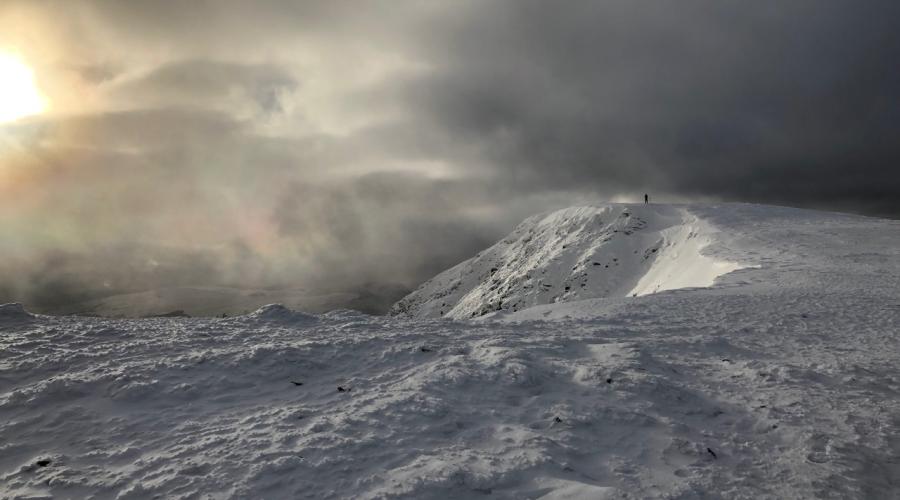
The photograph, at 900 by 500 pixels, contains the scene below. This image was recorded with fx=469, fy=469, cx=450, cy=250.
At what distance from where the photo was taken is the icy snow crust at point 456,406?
6.69 m

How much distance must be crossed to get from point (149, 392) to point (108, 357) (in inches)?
110

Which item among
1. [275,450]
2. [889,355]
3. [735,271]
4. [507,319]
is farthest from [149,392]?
[735,271]

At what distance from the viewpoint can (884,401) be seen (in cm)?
898

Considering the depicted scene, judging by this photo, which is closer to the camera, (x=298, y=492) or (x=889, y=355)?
(x=298, y=492)

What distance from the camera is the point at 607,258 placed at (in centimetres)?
6694

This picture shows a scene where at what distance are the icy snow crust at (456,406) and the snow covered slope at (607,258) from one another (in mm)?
15625

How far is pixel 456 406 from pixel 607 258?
62.3m

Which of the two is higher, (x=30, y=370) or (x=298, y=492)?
(x=30, y=370)

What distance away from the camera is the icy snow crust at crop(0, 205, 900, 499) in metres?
6.69

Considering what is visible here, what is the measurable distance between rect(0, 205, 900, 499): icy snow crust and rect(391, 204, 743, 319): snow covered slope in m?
15.6

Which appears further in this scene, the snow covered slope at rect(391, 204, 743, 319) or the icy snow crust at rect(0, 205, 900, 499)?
the snow covered slope at rect(391, 204, 743, 319)

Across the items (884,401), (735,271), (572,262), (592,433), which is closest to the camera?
(592,433)

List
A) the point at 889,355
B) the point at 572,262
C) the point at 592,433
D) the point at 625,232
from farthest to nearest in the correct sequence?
1. the point at 572,262
2. the point at 625,232
3. the point at 889,355
4. the point at 592,433

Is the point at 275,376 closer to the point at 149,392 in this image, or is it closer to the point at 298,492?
the point at 149,392
